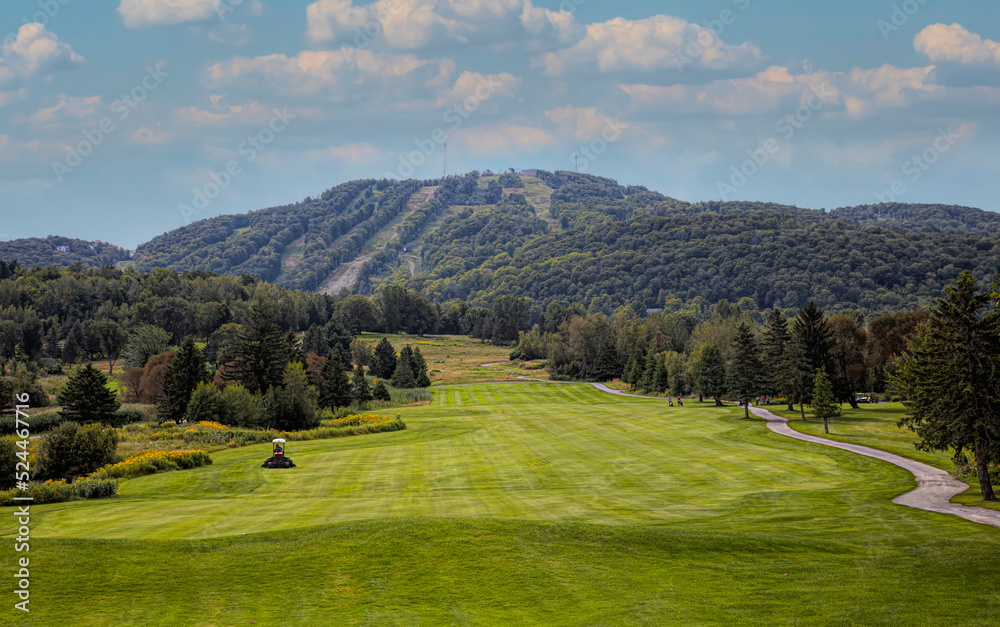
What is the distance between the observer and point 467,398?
85812 millimetres

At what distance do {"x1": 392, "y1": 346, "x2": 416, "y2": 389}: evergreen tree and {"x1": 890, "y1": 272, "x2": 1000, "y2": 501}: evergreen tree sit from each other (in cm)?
8094

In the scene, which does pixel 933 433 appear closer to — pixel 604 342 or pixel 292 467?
pixel 292 467

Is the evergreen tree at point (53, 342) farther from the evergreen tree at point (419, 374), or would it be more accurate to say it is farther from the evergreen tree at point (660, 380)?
the evergreen tree at point (660, 380)

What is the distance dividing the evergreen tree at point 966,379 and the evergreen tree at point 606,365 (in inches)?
3276

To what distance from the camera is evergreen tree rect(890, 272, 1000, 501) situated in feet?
78.0

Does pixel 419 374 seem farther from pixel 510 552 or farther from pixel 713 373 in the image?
pixel 510 552

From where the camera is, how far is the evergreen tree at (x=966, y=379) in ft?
78.0

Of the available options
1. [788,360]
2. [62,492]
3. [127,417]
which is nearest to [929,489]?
[788,360]

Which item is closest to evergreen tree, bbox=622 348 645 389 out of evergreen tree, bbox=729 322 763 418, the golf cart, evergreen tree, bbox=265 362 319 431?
evergreen tree, bbox=729 322 763 418

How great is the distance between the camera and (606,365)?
10875 cm

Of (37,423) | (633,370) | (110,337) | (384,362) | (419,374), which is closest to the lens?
(37,423)

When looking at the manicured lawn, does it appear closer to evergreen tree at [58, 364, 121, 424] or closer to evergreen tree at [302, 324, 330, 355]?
evergreen tree at [58, 364, 121, 424]

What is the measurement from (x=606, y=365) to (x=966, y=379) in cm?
8487

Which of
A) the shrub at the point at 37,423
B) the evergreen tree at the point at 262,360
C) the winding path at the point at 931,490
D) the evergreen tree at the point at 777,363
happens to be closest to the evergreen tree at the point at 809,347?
the evergreen tree at the point at 777,363
